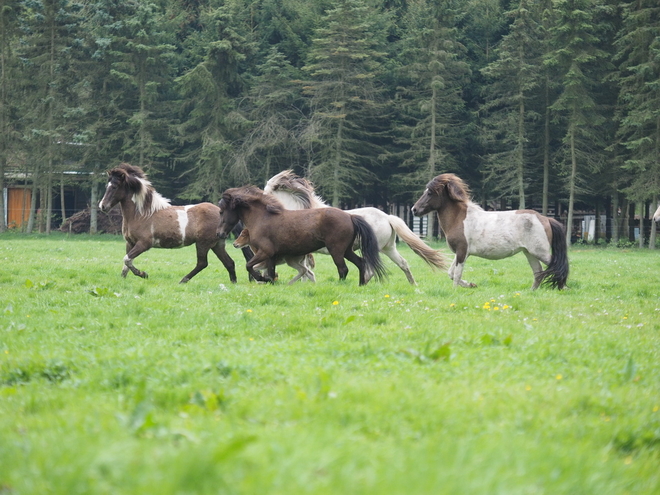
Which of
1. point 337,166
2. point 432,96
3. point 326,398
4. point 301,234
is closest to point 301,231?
point 301,234

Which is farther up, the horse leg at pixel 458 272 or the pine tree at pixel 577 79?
the pine tree at pixel 577 79

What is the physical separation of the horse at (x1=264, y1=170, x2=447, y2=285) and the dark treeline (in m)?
24.5

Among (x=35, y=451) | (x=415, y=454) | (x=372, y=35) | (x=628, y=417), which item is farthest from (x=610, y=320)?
(x=372, y=35)

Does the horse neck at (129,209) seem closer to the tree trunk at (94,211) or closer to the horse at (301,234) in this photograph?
the horse at (301,234)

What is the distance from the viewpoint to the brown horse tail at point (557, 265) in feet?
38.6

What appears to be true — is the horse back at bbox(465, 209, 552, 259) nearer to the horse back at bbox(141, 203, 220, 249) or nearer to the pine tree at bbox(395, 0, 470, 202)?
the horse back at bbox(141, 203, 220, 249)

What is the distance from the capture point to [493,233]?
12.6 metres

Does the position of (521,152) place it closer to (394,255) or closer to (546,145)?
(546,145)

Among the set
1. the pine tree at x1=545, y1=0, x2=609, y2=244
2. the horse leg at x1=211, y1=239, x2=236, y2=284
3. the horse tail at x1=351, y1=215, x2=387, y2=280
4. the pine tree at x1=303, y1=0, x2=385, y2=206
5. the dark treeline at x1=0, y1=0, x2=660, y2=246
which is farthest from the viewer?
the pine tree at x1=303, y1=0, x2=385, y2=206

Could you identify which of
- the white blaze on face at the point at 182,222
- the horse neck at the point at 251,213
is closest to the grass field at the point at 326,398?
the horse neck at the point at 251,213

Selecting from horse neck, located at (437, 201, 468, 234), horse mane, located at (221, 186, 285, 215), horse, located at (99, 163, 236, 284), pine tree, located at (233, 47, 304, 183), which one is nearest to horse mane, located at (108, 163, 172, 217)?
horse, located at (99, 163, 236, 284)

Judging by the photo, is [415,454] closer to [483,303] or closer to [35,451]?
[35,451]

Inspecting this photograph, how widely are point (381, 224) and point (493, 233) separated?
2.28 m

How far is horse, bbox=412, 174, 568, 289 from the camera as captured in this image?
39.6 feet
